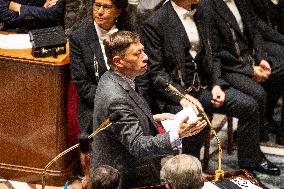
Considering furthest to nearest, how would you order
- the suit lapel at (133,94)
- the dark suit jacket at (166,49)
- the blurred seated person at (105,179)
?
1. the dark suit jacket at (166,49)
2. the suit lapel at (133,94)
3. the blurred seated person at (105,179)

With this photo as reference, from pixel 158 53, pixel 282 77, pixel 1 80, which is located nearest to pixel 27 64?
pixel 1 80

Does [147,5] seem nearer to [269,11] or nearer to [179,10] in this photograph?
[179,10]

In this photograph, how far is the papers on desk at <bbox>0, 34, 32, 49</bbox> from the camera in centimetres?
470

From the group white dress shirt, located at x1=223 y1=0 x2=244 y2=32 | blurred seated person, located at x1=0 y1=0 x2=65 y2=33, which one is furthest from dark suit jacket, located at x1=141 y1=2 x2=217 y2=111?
blurred seated person, located at x1=0 y1=0 x2=65 y2=33

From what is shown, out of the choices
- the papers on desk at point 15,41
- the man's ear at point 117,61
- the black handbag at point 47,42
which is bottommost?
the papers on desk at point 15,41

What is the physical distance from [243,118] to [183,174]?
2.09 meters

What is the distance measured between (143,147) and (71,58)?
153 cm

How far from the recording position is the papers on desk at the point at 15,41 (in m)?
4.70

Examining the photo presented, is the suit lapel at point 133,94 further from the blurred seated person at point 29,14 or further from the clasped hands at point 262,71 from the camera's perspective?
the clasped hands at point 262,71

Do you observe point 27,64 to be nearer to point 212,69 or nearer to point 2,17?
point 2,17

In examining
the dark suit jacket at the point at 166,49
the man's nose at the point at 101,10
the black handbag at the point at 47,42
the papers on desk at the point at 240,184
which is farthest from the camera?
the dark suit jacket at the point at 166,49

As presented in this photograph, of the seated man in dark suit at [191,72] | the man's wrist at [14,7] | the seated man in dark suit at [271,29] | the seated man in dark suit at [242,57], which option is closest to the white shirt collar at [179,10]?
the seated man in dark suit at [191,72]

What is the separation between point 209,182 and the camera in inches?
128

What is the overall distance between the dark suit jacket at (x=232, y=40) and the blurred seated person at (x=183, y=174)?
2164 mm
